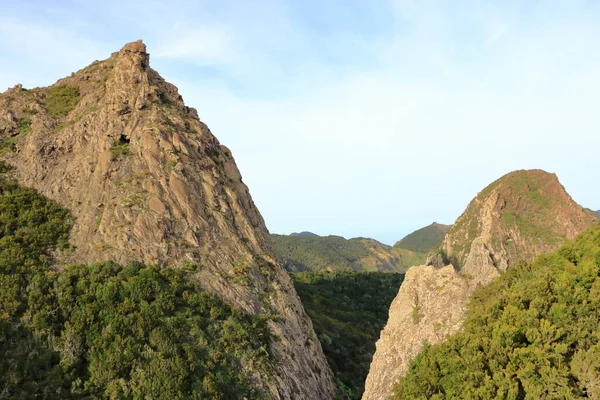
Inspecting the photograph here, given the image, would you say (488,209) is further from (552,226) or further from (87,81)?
(87,81)

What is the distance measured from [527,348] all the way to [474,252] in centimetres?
7347

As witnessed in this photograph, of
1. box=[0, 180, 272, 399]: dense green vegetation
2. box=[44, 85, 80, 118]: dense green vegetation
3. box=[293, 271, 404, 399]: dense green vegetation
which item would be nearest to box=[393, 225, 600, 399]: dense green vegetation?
box=[0, 180, 272, 399]: dense green vegetation

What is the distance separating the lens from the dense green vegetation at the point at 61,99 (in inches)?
1812

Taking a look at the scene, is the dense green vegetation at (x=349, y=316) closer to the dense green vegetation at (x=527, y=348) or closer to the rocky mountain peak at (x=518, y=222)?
the dense green vegetation at (x=527, y=348)

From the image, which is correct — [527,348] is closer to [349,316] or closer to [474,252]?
[349,316]

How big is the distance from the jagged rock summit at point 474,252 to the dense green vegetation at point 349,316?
12284 mm

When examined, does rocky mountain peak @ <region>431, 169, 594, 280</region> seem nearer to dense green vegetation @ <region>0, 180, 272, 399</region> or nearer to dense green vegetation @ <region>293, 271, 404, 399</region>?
dense green vegetation @ <region>293, 271, 404, 399</region>

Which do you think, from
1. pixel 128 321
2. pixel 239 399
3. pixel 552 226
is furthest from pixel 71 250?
pixel 552 226

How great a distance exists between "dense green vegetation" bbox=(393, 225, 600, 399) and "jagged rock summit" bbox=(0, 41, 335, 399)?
11211mm

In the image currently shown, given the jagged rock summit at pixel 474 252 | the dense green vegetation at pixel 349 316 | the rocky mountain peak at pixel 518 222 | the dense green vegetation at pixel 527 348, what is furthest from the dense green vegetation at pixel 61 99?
the rocky mountain peak at pixel 518 222

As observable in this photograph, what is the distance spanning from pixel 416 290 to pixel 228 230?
17.3 m

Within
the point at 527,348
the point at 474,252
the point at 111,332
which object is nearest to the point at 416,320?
the point at 527,348

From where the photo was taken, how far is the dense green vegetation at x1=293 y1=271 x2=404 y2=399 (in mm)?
41594

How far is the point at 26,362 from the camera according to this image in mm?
23953
